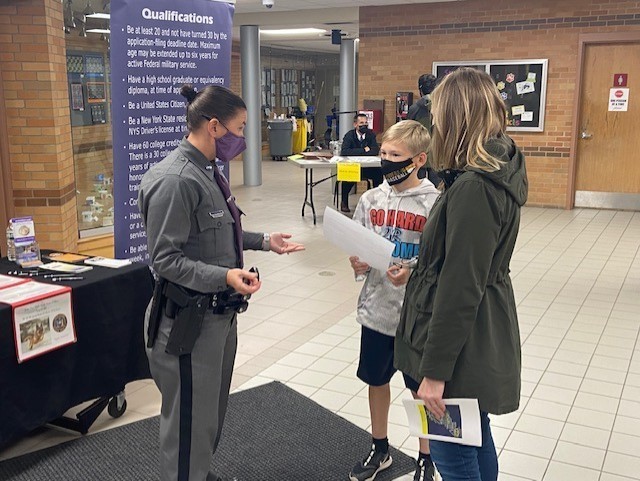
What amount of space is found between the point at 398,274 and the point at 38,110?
3.31 metres

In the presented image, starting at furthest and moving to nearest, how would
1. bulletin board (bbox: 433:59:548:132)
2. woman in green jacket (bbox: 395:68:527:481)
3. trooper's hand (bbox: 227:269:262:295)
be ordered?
bulletin board (bbox: 433:59:548:132), trooper's hand (bbox: 227:269:262:295), woman in green jacket (bbox: 395:68:527:481)

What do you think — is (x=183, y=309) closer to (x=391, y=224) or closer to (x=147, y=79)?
(x=391, y=224)

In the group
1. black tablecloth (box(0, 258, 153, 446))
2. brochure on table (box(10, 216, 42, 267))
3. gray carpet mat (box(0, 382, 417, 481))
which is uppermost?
brochure on table (box(10, 216, 42, 267))

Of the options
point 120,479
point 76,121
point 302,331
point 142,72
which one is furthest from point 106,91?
point 120,479

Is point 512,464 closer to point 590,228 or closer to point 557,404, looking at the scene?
point 557,404

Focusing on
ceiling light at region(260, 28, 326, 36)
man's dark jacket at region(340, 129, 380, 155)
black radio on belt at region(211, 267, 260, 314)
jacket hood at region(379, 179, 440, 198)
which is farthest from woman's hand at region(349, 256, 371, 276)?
ceiling light at region(260, 28, 326, 36)

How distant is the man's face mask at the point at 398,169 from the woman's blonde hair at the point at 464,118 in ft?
2.08

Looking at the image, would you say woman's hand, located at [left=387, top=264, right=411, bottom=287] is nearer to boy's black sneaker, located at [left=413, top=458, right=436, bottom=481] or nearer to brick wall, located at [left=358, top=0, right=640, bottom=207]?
boy's black sneaker, located at [left=413, top=458, right=436, bottom=481]

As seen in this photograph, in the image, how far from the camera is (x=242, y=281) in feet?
6.45

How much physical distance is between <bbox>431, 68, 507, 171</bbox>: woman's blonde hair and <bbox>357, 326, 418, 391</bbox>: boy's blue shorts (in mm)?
912

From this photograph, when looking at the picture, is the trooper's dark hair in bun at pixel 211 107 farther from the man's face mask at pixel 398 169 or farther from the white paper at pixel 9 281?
the white paper at pixel 9 281

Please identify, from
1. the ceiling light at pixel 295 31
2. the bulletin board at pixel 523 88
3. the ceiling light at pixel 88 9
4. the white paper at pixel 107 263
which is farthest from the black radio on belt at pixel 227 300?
the ceiling light at pixel 295 31

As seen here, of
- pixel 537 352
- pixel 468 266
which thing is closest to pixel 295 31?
pixel 537 352

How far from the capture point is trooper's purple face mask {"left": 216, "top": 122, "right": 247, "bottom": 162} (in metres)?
2.12
